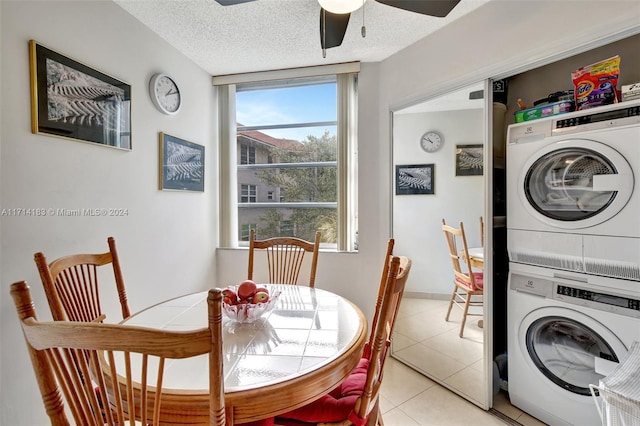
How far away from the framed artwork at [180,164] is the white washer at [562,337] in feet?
8.17

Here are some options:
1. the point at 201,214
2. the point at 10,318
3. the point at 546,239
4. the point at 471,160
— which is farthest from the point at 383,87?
the point at 10,318

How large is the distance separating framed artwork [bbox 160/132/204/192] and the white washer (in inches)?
98.0

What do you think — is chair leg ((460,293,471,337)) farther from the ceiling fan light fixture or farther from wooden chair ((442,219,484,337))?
the ceiling fan light fixture

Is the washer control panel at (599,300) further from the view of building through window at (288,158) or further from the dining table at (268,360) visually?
the view of building through window at (288,158)

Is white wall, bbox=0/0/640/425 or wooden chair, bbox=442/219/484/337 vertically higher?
white wall, bbox=0/0/640/425

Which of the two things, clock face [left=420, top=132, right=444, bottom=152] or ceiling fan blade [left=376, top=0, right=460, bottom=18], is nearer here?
ceiling fan blade [left=376, top=0, right=460, bottom=18]

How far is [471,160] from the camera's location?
2027mm

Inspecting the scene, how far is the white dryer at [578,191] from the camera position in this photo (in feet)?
4.54

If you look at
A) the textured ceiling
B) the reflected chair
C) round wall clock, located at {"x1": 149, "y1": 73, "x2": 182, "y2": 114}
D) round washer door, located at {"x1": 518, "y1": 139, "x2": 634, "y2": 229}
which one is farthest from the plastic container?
round wall clock, located at {"x1": 149, "y1": 73, "x2": 182, "y2": 114}

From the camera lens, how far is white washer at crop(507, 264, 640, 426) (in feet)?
4.74

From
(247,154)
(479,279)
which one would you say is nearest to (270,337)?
(479,279)

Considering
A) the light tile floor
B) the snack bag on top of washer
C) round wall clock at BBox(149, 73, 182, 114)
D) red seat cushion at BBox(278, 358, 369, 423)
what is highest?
round wall clock at BBox(149, 73, 182, 114)

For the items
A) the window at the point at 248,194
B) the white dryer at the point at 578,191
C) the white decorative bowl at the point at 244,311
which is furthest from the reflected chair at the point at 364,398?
the window at the point at 248,194

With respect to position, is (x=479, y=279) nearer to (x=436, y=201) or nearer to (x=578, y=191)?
(x=436, y=201)
